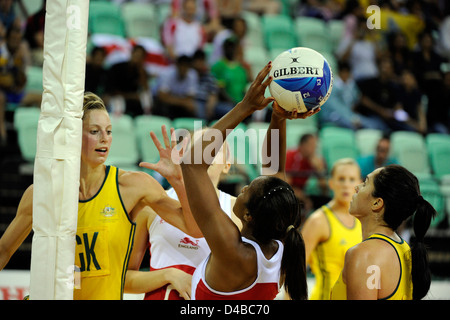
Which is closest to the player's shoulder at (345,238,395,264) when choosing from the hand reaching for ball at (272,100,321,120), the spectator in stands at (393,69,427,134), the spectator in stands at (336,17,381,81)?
the hand reaching for ball at (272,100,321,120)

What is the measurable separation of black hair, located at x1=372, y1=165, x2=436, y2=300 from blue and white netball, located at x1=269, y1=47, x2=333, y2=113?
1.78 feet

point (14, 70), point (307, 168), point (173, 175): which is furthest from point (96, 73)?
point (173, 175)

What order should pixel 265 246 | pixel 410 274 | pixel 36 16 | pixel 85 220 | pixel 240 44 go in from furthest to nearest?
pixel 240 44 < pixel 36 16 < pixel 85 220 < pixel 410 274 < pixel 265 246

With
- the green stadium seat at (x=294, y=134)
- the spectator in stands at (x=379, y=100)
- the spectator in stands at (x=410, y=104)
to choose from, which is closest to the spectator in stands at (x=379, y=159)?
the green stadium seat at (x=294, y=134)

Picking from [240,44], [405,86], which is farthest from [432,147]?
[240,44]

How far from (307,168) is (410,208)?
181 inches

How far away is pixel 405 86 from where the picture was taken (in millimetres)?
10086

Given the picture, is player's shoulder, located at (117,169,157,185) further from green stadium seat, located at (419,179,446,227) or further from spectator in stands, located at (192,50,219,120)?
spectator in stands, located at (192,50,219,120)

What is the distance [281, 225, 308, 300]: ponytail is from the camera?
2580 mm

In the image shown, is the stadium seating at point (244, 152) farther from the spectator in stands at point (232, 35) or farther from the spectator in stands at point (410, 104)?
the spectator in stands at point (410, 104)

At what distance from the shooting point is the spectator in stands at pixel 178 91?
837 centimetres
